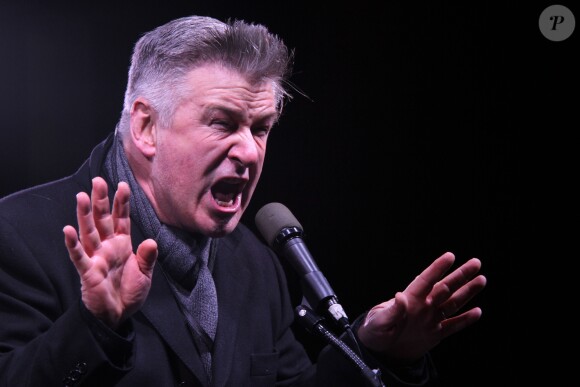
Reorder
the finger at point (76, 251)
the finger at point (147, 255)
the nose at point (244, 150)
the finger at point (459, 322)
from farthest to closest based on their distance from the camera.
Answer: the nose at point (244, 150)
the finger at point (459, 322)
the finger at point (147, 255)
the finger at point (76, 251)

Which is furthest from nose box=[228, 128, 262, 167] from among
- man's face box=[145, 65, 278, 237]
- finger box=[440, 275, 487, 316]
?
finger box=[440, 275, 487, 316]

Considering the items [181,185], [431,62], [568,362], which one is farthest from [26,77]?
[568,362]

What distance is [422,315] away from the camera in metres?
1.81

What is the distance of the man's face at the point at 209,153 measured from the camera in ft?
6.28

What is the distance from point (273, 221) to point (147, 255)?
1.35 ft

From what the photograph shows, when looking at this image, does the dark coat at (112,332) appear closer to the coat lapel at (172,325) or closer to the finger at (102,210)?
the coat lapel at (172,325)

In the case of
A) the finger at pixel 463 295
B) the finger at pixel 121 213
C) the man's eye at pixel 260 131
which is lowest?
the finger at pixel 463 295

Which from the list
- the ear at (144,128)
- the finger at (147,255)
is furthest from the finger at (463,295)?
the ear at (144,128)

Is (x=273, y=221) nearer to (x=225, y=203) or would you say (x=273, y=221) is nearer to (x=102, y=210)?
(x=225, y=203)

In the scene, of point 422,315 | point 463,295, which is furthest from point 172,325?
point 463,295

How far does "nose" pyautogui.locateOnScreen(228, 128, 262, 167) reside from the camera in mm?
1931

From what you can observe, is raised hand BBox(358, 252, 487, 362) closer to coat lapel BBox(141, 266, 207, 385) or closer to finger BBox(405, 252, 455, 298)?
finger BBox(405, 252, 455, 298)

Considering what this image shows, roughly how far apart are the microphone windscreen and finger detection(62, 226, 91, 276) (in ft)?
1.65

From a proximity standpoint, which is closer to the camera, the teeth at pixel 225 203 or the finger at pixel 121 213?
the finger at pixel 121 213
